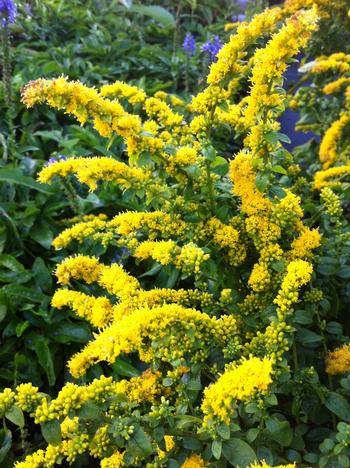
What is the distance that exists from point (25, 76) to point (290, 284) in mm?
2838

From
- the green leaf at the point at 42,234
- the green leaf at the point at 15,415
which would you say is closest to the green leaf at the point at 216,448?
the green leaf at the point at 15,415

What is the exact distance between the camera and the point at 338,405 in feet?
4.77

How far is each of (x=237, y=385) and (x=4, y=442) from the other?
1.07m

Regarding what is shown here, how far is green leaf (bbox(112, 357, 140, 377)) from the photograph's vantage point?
1.90m

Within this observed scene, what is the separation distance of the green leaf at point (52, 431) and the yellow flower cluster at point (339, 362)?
0.79m

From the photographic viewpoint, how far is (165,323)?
1186mm

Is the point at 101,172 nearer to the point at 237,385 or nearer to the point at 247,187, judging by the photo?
the point at 247,187

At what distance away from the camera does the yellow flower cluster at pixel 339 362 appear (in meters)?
1.54

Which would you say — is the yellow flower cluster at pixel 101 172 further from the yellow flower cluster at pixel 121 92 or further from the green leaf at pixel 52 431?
the green leaf at pixel 52 431

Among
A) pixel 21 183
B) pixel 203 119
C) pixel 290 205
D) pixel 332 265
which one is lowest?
pixel 21 183

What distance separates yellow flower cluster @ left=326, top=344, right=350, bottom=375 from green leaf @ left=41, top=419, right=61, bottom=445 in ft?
2.60

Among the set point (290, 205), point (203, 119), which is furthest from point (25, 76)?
point (290, 205)

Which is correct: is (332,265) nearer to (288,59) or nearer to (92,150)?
(288,59)

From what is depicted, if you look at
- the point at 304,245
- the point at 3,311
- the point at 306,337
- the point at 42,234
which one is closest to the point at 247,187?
the point at 304,245
